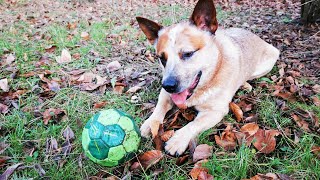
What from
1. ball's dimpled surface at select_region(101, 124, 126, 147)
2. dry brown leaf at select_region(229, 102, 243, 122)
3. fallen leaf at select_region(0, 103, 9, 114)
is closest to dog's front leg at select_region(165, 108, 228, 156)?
dry brown leaf at select_region(229, 102, 243, 122)

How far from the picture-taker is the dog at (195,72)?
256 cm

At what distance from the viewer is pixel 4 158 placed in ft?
7.49

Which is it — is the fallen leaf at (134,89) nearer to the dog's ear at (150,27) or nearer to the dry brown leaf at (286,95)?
the dog's ear at (150,27)

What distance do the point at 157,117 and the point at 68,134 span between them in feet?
2.69

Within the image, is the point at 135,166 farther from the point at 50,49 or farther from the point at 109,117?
the point at 50,49

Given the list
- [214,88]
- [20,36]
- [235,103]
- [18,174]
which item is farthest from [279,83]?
[20,36]

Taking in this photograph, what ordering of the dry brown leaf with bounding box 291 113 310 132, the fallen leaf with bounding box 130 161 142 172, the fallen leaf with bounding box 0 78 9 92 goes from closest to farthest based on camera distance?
the fallen leaf with bounding box 130 161 142 172 → the dry brown leaf with bounding box 291 113 310 132 → the fallen leaf with bounding box 0 78 9 92

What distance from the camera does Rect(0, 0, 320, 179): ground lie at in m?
2.18

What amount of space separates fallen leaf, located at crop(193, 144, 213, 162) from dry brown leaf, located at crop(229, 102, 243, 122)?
2.00 ft

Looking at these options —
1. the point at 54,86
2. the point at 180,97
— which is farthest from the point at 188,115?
the point at 54,86

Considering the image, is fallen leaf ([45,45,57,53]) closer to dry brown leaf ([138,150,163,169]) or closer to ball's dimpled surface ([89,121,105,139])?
ball's dimpled surface ([89,121,105,139])

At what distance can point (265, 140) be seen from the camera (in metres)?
2.36

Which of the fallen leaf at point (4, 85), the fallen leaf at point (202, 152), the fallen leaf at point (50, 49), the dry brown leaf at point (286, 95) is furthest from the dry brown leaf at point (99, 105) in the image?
the fallen leaf at point (50, 49)

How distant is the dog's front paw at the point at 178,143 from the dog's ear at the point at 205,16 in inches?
43.0
